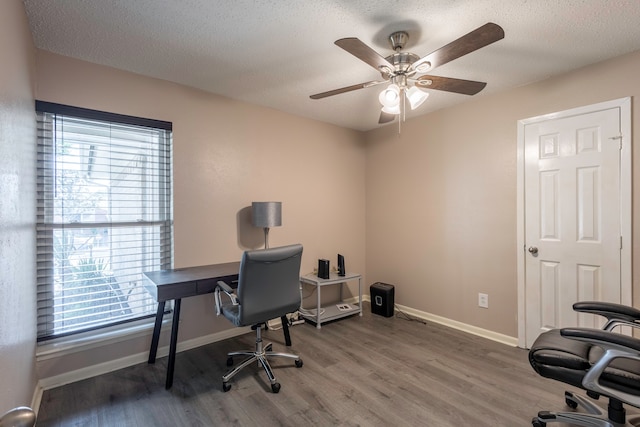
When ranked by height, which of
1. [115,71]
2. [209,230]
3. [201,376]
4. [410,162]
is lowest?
[201,376]

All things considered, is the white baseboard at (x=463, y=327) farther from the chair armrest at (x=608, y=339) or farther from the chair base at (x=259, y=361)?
the chair base at (x=259, y=361)

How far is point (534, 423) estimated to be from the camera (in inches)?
67.1

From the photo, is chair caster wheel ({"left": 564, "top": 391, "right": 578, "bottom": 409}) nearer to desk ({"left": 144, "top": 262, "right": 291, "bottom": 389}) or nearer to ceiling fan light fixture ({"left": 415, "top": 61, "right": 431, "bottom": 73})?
ceiling fan light fixture ({"left": 415, "top": 61, "right": 431, "bottom": 73})

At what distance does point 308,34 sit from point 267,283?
1.70 m

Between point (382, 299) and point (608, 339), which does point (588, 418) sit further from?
point (382, 299)

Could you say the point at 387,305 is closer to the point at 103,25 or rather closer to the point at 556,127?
the point at 556,127

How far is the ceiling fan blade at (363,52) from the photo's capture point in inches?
60.1

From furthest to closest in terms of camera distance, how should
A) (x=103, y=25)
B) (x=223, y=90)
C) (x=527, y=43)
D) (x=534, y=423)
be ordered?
1. (x=223, y=90)
2. (x=527, y=43)
3. (x=103, y=25)
4. (x=534, y=423)

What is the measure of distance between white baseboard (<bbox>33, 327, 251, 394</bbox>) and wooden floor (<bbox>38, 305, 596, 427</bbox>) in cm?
5

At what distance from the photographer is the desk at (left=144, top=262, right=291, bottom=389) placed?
2125mm

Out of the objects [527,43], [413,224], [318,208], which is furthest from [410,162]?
[527,43]

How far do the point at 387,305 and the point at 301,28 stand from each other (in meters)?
2.95

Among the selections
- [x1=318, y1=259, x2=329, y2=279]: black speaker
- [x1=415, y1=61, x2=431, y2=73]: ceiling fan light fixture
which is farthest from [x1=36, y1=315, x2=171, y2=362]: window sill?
[x1=415, y1=61, x2=431, y2=73]: ceiling fan light fixture

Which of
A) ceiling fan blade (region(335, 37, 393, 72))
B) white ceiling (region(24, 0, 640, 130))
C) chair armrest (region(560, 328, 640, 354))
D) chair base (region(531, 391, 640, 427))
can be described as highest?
white ceiling (region(24, 0, 640, 130))
